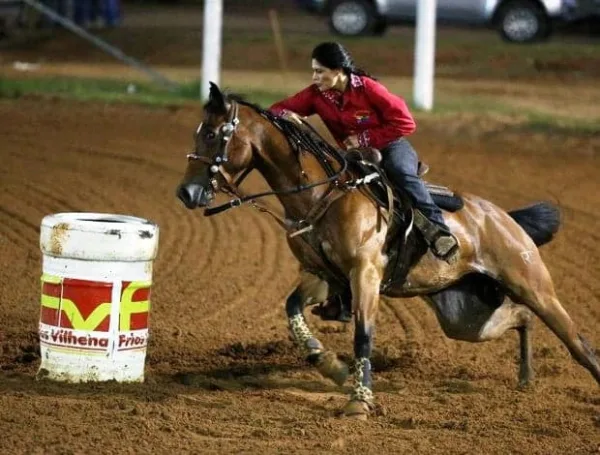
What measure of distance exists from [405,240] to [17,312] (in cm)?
363

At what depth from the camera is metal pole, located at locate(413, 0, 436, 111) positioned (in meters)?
20.7

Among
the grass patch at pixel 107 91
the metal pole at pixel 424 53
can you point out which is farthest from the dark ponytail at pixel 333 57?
the metal pole at pixel 424 53

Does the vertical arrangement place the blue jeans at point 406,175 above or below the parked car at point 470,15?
above

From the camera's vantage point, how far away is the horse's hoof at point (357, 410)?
880cm

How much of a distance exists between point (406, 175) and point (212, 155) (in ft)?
4.54

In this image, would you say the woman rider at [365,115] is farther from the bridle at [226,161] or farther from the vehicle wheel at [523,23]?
the vehicle wheel at [523,23]

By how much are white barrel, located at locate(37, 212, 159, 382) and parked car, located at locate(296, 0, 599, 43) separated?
824 inches

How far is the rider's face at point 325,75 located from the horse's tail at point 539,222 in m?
1.98

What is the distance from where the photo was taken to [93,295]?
29.9 ft

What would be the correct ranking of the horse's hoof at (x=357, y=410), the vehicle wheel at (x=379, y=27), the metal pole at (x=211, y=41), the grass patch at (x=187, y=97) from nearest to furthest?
1. the horse's hoof at (x=357, y=410)
2. the grass patch at (x=187, y=97)
3. the metal pole at (x=211, y=41)
4. the vehicle wheel at (x=379, y=27)

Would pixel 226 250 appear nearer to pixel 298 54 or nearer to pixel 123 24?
pixel 298 54

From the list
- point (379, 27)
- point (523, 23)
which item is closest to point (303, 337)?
point (379, 27)

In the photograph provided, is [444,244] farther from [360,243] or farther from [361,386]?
[361,386]


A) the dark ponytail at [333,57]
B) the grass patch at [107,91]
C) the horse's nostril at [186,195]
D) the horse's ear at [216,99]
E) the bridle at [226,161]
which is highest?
the dark ponytail at [333,57]
